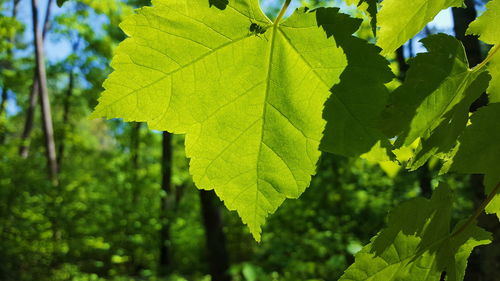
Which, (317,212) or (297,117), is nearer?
(297,117)

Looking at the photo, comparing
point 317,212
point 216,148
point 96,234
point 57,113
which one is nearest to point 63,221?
point 96,234

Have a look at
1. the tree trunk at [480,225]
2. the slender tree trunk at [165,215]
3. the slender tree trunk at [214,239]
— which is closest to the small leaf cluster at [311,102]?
the tree trunk at [480,225]

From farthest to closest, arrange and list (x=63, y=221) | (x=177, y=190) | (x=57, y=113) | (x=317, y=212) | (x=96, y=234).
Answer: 1. (x=57, y=113)
2. (x=177, y=190)
3. (x=96, y=234)
4. (x=63, y=221)
5. (x=317, y=212)

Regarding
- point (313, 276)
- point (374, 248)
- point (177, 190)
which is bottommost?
point (177, 190)

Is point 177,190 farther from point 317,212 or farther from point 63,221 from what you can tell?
point 317,212

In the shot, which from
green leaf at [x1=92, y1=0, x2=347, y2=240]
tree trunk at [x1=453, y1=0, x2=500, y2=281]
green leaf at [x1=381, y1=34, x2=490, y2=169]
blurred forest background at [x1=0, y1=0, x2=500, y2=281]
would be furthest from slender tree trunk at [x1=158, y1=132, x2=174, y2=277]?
green leaf at [x1=381, y1=34, x2=490, y2=169]

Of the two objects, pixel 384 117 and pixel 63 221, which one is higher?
pixel 384 117
